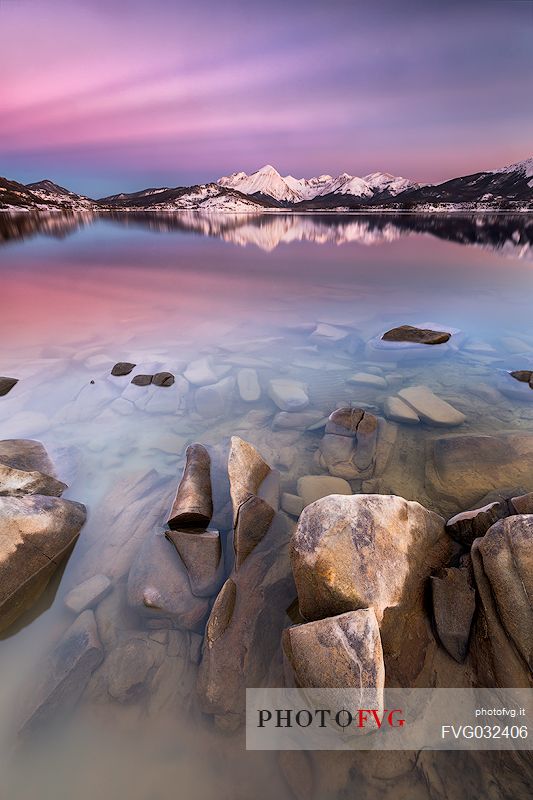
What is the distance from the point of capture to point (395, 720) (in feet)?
12.8

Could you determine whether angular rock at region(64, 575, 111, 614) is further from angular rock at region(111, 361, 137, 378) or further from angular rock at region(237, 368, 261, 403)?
angular rock at region(111, 361, 137, 378)

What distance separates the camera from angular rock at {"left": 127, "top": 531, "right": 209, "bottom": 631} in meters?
5.01

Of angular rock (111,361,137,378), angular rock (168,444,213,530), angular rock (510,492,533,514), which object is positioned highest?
angular rock (510,492,533,514)

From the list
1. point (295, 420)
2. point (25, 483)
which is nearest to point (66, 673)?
point (25, 483)

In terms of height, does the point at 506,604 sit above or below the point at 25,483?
above

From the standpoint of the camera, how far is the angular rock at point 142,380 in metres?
11.4

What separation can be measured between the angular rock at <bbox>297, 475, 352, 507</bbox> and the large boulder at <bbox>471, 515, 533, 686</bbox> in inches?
111

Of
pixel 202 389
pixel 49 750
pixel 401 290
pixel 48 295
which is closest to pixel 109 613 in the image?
pixel 49 750

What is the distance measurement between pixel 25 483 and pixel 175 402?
4.48 meters

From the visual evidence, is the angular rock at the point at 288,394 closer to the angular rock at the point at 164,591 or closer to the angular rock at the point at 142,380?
the angular rock at the point at 142,380


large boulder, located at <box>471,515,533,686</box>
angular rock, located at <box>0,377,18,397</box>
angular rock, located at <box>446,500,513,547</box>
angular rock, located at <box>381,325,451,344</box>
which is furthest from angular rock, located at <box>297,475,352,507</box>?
angular rock, located at <box>381,325,451,344</box>

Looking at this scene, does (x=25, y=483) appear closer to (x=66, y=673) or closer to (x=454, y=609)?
(x=66, y=673)

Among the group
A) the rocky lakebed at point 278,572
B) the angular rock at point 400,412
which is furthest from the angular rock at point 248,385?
the angular rock at point 400,412

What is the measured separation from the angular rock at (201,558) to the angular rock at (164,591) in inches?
3.7
